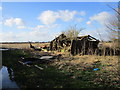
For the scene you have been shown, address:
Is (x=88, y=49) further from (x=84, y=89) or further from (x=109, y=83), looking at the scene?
(x=84, y=89)

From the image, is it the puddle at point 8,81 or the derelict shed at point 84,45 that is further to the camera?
the derelict shed at point 84,45

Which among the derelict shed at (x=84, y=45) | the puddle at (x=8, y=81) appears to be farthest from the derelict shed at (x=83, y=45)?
the puddle at (x=8, y=81)

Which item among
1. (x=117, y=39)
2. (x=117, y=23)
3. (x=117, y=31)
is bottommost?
(x=117, y=39)

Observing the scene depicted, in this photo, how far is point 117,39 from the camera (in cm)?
1451

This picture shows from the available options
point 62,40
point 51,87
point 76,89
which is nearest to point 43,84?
point 51,87

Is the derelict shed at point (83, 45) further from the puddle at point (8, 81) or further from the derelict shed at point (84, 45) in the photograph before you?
the puddle at point (8, 81)

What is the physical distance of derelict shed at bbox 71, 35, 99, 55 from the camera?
1798cm

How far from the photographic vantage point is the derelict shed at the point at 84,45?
18.0 metres

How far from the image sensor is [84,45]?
58.3 ft

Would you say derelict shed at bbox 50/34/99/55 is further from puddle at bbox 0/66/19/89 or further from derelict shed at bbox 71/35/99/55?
puddle at bbox 0/66/19/89

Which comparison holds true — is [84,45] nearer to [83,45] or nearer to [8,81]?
[83,45]

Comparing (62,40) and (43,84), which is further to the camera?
(62,40)

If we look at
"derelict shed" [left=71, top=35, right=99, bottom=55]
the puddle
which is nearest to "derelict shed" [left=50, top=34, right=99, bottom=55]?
"derelict shed" [left=71, top=35, right=99, bottom=55]

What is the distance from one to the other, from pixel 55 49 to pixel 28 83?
754 inches
